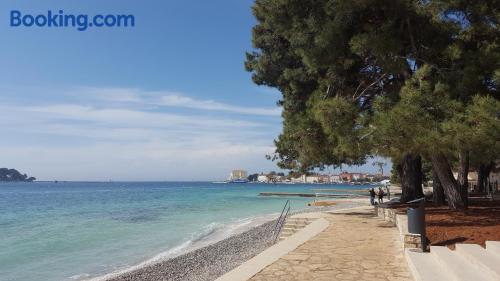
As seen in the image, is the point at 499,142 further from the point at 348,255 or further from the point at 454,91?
the point at 348,255

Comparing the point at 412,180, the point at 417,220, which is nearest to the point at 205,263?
the point at 417,220

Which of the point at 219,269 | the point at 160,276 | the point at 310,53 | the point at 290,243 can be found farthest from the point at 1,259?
the point at 310,53

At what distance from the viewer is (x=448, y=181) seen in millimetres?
13805

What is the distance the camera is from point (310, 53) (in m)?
12.5

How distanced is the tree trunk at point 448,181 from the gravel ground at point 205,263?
6.52 meters

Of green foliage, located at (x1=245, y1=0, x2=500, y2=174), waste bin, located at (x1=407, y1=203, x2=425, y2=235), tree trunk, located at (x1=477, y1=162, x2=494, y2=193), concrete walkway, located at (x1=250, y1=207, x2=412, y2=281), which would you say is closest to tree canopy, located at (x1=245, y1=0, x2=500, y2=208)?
green foliage, located at (x1=245, y1=0, x2=500, y2=174)

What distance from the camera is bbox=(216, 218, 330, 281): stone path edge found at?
7.01 metres

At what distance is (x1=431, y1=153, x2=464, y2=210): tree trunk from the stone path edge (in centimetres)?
440

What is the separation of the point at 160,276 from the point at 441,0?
10.8m

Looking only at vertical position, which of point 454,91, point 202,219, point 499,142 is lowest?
point 202,219

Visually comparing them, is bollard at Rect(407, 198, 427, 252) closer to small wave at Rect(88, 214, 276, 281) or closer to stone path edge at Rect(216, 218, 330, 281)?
stone path edge at Rect(216, 218, 330, 281)

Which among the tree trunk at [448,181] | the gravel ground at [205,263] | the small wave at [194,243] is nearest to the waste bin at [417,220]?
the gravel ground at [205,263]

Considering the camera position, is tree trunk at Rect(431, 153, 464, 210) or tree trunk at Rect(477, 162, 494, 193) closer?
tree trunk at Rect(431, 153, 464, 210)

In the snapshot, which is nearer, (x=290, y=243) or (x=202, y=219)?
(x=290, y=243)
